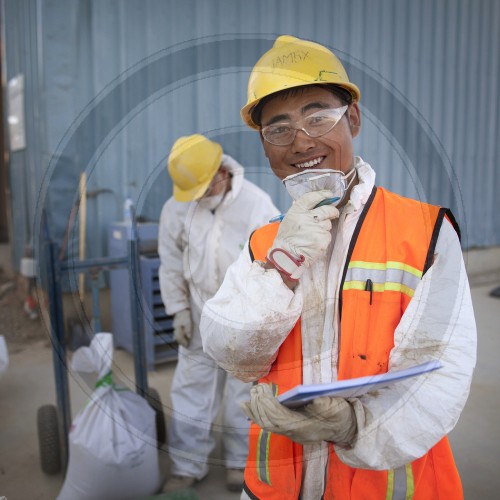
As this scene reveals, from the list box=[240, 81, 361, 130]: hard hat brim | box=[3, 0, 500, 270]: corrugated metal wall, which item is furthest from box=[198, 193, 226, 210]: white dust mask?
box=[240, 81, 361, 130]: hard hat brim

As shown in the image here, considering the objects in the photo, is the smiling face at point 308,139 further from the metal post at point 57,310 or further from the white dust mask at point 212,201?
the metal post at point 57,310

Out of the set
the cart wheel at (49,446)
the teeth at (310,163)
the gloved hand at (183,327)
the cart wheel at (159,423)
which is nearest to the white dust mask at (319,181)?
the teeth at (310,163)

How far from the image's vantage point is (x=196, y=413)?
248 centimetres

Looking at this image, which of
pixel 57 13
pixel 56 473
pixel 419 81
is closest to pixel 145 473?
pixel 56 473

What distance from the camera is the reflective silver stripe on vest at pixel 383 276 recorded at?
3.25 ft

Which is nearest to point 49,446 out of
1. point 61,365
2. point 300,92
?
point 61,365

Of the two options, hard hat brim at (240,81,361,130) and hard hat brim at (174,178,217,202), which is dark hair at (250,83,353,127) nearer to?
hard hat brim at (240,81,361,130)

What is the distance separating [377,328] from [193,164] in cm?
106

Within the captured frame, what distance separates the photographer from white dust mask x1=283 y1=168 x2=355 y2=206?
1090 mm

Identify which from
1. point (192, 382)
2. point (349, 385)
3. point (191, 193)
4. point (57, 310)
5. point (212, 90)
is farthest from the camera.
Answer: point (192, 382)

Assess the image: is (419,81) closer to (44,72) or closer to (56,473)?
(44,72)

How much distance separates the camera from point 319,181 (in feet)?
3.61

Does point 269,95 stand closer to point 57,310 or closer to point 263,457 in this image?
point 263,457

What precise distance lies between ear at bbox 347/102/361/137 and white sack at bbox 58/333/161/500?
4.48 feet
